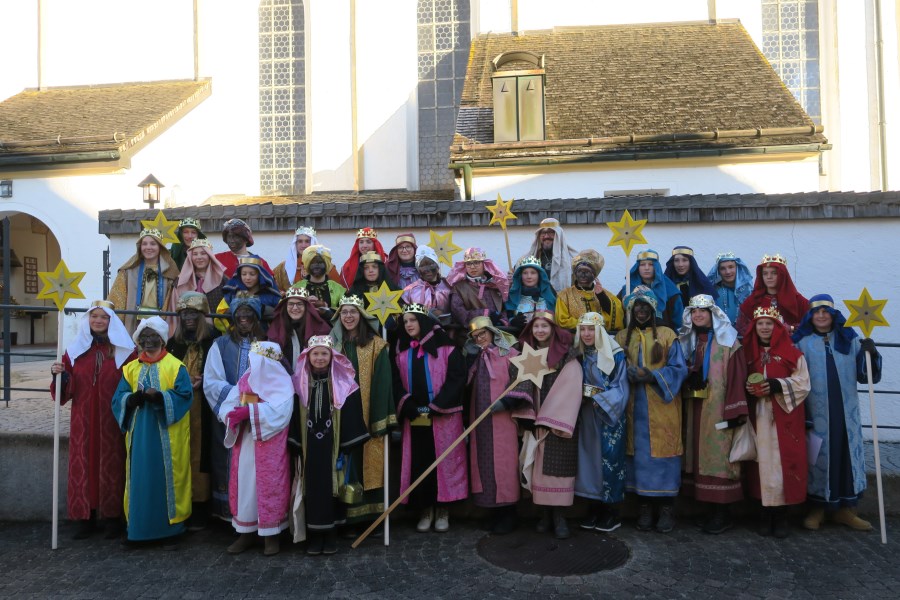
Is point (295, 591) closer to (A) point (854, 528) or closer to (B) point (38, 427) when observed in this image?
(B) point (38, 427)

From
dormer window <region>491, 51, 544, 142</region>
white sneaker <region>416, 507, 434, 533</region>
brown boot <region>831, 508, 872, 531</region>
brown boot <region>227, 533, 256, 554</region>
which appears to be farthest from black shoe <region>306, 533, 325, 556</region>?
dormer window <region>491, 51, 544, 142</region>

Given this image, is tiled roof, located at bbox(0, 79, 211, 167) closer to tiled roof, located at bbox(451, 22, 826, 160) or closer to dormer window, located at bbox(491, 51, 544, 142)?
tiled roof, located at bbox(451, 22, 826, 160)

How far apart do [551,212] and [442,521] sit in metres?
3.96

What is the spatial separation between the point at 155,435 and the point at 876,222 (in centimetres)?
758

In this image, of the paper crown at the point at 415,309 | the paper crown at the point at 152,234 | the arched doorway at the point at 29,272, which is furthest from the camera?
the arched doorway at the point at 29,272

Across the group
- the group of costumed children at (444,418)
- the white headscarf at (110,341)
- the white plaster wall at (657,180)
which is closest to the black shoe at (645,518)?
the group of costumed children at (444,418)

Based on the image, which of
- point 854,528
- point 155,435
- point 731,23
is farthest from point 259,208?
point 731,23

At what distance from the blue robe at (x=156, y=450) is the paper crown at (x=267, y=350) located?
627 mm

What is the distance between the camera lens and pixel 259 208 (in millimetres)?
8305

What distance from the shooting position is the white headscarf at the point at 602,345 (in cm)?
522

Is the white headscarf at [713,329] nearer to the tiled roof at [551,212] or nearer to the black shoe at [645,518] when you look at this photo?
the black shoe at [645,518]

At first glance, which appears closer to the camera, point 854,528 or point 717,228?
point 854,528

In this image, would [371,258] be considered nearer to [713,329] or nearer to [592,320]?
[592,320]

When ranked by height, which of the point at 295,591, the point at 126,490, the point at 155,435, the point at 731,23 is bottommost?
the point at 295,591
